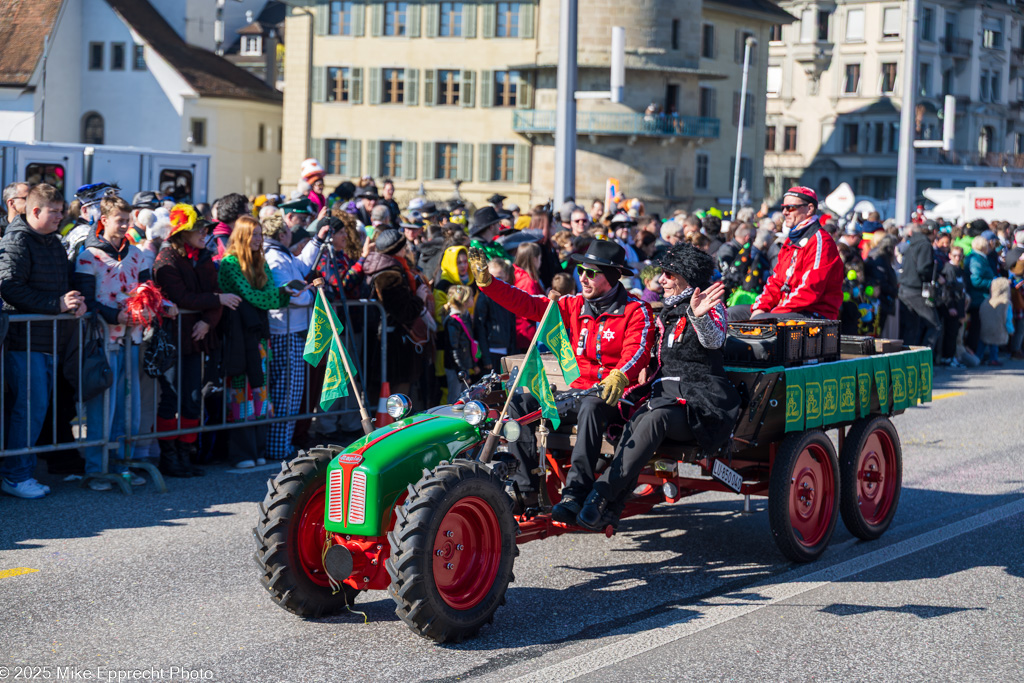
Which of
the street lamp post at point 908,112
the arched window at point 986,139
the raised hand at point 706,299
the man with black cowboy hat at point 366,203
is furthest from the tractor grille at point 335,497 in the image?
the arched window at point 986,139

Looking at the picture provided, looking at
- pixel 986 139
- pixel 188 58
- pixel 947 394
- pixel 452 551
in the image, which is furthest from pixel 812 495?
pixel 986 139

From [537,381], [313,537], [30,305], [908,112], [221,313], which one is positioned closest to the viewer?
[313,537]

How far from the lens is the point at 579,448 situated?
702 cm

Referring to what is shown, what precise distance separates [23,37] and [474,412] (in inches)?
2263

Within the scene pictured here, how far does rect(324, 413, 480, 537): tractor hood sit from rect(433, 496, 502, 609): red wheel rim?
300 mm

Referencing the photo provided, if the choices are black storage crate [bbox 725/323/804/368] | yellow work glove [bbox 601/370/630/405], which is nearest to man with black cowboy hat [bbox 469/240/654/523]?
yellow work glove [bbox 601/370/630/405]

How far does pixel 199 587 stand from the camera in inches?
275

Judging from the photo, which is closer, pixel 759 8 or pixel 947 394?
pixel 947 394

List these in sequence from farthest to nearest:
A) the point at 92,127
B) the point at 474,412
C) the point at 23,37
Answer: the point at 92,127, the point at 23,37, the point at 474,412

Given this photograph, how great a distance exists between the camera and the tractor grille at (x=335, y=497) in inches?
241

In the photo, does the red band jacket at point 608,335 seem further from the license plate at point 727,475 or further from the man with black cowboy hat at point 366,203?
the man with black cowboy hat at point 366,203

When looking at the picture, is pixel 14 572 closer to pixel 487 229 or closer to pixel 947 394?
pixel 487 229

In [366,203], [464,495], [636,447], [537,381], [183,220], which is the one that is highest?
[366,203]

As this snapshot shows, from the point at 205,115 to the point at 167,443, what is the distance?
185 feet
